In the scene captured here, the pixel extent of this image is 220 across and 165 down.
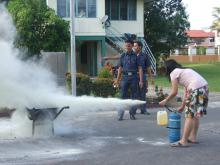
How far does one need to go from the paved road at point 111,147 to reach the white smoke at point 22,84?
0.68 m

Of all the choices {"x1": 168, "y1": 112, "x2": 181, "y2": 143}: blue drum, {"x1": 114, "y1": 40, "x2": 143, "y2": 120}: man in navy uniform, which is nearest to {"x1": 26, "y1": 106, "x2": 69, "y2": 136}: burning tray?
{"x1": 168, "y1": 112, "x2": 181, "y2": 143}: blue drum

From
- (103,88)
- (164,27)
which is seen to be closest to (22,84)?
(103,88)

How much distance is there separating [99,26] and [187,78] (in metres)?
24.7

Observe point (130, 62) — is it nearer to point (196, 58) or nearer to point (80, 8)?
point (80, 8)

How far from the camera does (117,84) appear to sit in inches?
527

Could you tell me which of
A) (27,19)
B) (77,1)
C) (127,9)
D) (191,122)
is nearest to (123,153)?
(191,122)

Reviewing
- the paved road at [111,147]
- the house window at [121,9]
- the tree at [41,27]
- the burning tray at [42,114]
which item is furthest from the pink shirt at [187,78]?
the house window at [121,9]

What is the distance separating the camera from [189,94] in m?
9.11

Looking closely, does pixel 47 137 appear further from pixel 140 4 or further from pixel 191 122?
pixel 140 4

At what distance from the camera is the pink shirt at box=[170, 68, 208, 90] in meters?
9.09

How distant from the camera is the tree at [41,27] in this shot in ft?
85.0

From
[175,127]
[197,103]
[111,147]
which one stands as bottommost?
[111,147]

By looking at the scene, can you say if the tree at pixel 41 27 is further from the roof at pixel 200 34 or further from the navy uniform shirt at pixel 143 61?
the roof at pixel 200 34

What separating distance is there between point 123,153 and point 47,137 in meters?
2.24
